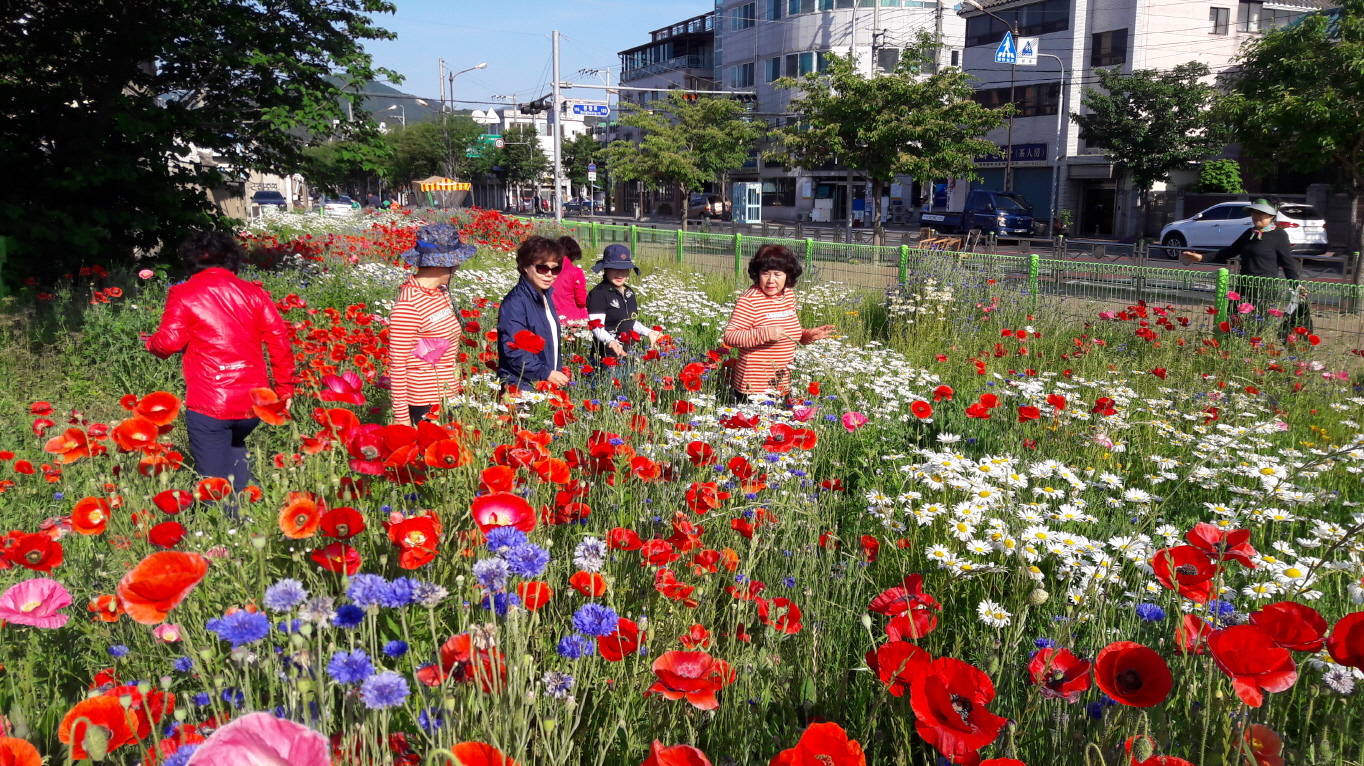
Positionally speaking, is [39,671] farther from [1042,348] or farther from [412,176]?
[412,176]

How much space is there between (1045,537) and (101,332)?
730cm

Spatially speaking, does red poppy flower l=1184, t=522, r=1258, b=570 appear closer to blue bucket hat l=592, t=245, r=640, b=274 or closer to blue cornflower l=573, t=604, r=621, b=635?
blue cornflower l=573, t=604, r=621, b=635

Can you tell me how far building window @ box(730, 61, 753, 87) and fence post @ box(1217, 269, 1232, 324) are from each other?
50.2 metres

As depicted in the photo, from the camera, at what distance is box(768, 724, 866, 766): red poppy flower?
3.59 feet

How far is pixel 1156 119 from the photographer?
3284cm

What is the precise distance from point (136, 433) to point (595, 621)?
142 centimetres

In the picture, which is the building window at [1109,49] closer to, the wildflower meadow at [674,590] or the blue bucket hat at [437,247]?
the wildflower meadow at [674,590]

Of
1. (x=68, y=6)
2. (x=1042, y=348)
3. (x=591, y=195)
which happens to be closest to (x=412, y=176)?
(x=591, y=195)

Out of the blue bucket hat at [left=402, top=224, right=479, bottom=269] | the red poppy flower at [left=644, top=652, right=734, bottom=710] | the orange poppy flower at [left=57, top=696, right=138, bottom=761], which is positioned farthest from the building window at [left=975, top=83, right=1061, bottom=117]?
the orange poppy flower at [left=57, top=696, right=138, bottom=761]

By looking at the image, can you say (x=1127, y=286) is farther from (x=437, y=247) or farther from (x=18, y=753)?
(x=18, y=753)

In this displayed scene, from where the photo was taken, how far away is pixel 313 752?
88 centimetres

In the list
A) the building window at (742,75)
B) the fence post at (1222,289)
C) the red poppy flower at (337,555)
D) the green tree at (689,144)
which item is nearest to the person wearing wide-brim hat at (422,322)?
the red poppy flower at (337,555)

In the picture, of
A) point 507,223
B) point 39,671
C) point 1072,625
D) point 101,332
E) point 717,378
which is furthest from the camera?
point 507,223

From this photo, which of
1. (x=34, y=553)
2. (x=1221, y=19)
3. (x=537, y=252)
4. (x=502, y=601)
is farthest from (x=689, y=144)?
(x=502, y=601)
